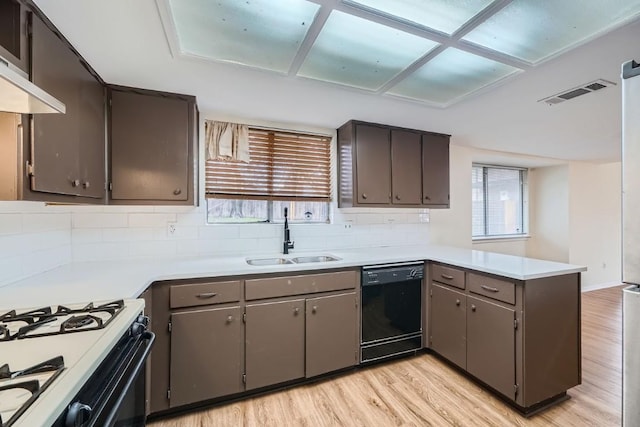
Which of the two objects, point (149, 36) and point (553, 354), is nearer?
point (149, 36)

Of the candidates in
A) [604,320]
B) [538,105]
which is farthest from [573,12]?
[604,320]

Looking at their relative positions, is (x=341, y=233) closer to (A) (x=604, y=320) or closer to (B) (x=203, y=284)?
(B) (x=203, y=284)

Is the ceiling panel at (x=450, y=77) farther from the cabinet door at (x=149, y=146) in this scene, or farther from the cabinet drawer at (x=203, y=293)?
the cabinet drawer at (x=203, y=293)

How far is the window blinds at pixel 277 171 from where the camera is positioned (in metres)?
2.61

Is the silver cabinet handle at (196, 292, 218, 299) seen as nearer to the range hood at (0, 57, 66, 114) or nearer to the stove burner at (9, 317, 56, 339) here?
the stove burner at (9, 317, 56, 339)

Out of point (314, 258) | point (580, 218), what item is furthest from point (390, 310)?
point (580, 218)

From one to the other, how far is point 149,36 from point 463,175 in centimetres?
355

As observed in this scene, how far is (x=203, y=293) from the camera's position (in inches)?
72.8

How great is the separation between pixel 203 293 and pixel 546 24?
2.37 m

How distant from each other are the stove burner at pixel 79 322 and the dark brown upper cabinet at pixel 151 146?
1141 mm

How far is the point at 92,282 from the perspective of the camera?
5.21 feet

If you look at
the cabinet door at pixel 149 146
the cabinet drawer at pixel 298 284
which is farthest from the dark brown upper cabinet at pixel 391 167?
the cabinet door at pixel 149 146

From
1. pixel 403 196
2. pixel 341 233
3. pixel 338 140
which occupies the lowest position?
pixel 341 233

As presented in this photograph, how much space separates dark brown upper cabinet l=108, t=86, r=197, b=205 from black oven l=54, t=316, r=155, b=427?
1124 mm
